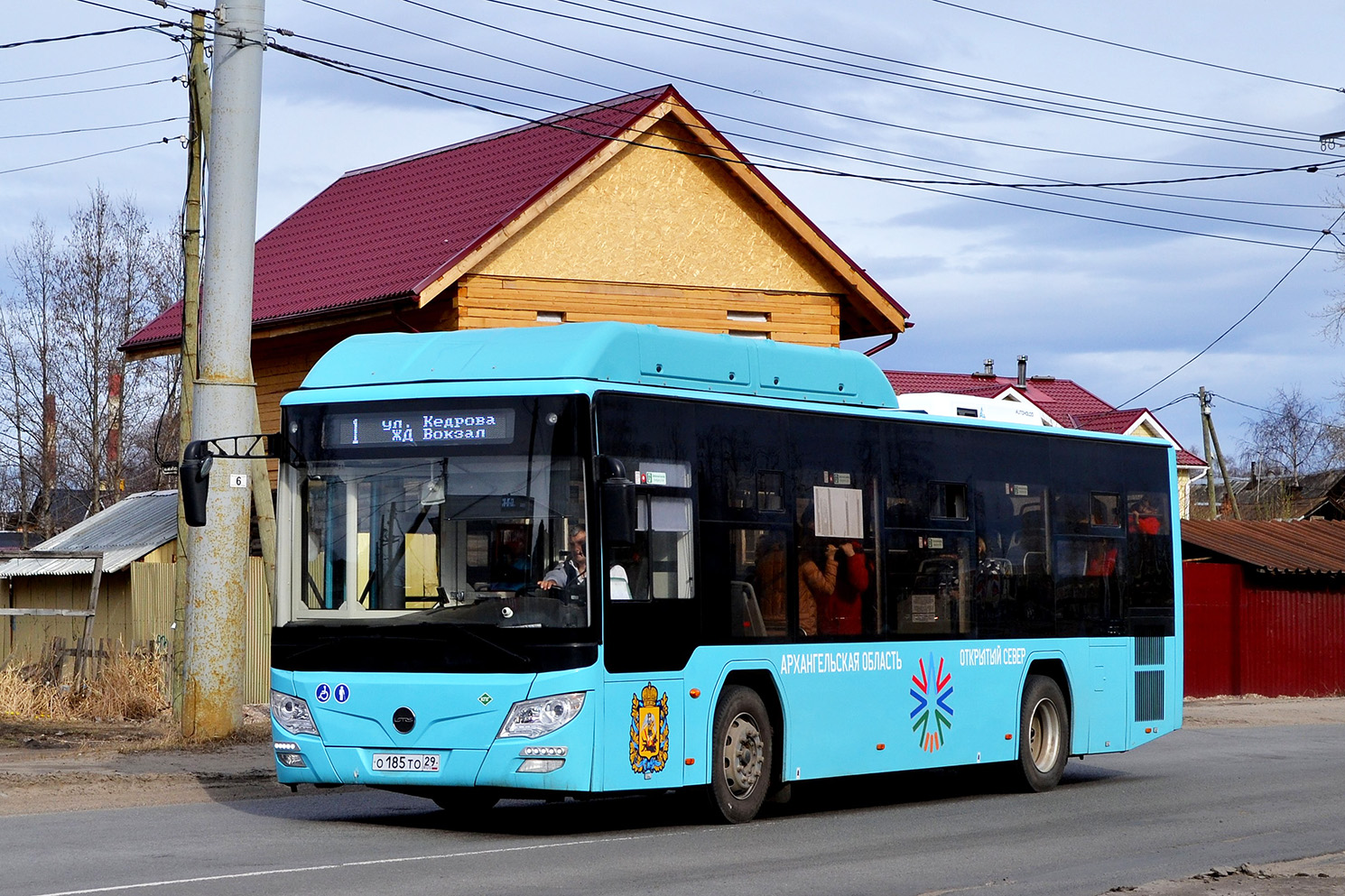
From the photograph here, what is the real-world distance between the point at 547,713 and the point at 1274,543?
2663 centimetres

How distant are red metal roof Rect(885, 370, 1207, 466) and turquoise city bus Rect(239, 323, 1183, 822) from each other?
1688 inches

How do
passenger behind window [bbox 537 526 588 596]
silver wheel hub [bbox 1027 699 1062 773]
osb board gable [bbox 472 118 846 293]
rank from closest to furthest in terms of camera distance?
passenger behind window [bbox 537 526 588 596], silver wheel hub [bbox 1027 699 1062 773], osb board gable [bbox 472 118 846 293]

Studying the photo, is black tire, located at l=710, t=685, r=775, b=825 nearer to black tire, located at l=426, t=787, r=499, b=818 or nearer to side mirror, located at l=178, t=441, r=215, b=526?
black tire, located at l=426, t=787, r=499, b=818

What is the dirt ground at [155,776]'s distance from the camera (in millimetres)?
9969

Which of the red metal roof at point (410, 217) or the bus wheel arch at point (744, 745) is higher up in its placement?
the red metal roof at point (410, 217)

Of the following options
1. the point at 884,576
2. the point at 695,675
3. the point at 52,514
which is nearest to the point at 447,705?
the point at 695,675

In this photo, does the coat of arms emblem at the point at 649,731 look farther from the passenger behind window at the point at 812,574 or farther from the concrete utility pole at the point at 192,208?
the concrete utility pole at the point at 192,208

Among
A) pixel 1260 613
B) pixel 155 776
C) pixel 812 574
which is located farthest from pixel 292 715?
pixel 1260 613

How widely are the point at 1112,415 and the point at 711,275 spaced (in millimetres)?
39972

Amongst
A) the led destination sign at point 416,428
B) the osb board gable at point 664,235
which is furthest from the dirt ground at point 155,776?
the osb board gable at point 664,235

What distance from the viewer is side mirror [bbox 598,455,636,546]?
11.3m

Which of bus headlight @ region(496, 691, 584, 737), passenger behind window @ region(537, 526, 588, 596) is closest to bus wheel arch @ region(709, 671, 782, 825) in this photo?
bus headlight @ region(496, 691, 584, 737)

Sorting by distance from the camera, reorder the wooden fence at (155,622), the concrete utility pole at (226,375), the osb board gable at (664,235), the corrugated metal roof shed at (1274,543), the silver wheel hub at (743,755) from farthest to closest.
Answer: the corrugated metal roof shed at (1274,543)
the osb board gable at (664,235)
the wooden fence at (155,622)
the concrete utility pole at (226,375)
the silver wheel hub at (743,755)

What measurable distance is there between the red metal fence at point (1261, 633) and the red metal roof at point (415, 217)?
7632 millimetres
